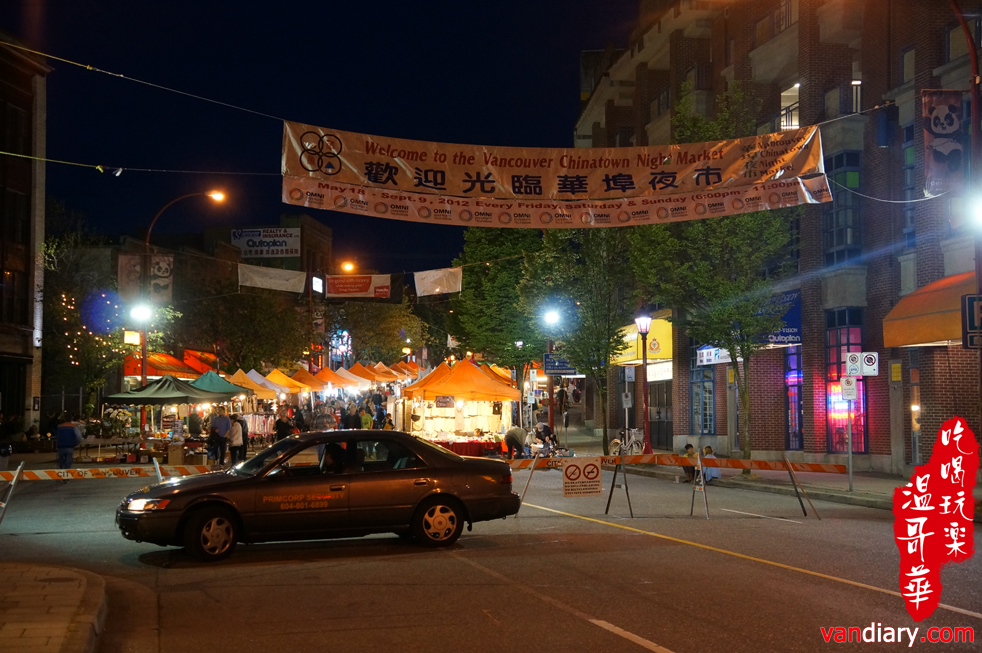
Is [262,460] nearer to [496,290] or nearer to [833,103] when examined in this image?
[833,103]

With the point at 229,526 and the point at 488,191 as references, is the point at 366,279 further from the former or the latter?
the point at 229,526

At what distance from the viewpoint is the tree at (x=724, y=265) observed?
2398 centimetres

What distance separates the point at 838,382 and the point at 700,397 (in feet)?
29.1

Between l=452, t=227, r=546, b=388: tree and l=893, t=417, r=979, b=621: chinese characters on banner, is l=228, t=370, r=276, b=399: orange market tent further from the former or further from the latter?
l=893, t=417, r=979, b=621: chinese characters on banner

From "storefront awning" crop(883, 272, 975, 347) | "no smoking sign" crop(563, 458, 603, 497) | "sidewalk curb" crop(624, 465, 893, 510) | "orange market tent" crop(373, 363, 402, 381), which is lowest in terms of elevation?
"sidewalk curb" crop(624, 465, 893, 510)

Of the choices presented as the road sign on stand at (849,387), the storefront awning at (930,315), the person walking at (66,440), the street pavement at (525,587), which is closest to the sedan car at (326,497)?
the street pavement at (525,587)

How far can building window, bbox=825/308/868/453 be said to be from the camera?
84.9 feet

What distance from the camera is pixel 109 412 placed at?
42.7 metres

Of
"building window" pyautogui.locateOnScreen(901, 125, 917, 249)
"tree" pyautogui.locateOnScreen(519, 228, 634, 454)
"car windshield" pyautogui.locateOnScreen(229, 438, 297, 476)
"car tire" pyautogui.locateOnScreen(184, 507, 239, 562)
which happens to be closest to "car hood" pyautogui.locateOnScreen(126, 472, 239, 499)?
"car windshield" pyautogui.locateOnScreen(229, 438, 297, 476)

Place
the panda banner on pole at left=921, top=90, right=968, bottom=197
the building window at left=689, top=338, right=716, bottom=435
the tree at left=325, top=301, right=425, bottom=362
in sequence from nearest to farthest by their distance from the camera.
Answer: the panda banner on pole at left=921, top=90, right=968, bottom=197 < the building window at left=689, top=338, right=716, bottom=435 < the tree at left=325, top=301, right=425, bottom=362

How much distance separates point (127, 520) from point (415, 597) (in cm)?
407

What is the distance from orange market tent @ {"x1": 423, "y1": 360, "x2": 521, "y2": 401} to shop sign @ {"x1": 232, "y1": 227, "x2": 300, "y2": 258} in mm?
57775

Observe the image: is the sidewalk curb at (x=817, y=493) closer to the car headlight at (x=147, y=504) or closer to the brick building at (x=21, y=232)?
the car headlight at (x=147, y=504)

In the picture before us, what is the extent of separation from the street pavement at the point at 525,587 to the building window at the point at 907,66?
13.4m
